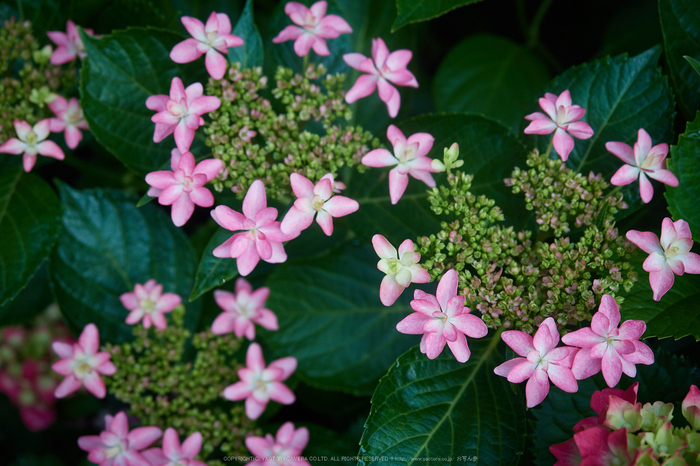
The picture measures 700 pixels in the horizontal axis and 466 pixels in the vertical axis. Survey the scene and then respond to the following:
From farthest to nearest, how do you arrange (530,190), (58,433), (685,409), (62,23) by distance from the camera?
1. (58,433)
2. (62,23)
3. (530,190)
4. (685,409)

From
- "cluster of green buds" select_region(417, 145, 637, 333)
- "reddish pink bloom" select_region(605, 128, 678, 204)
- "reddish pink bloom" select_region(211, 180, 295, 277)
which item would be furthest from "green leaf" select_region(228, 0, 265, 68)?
"reddish pink bloom" select_region(605, 128, 678, 204)

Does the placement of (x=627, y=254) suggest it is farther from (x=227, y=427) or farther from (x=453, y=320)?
(x=227, y=427)

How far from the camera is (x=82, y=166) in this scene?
1.34m

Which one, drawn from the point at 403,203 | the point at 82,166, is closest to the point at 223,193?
the point at 403,203

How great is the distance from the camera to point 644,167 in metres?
0.81

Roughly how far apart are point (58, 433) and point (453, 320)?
1.41 m

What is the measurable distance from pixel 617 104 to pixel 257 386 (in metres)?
0.87

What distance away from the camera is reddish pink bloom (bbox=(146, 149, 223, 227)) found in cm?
80

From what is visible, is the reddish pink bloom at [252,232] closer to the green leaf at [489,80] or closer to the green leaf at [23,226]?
the green leaf at [23,226]

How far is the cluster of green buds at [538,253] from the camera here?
0.78 metres

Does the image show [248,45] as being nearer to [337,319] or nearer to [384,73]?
[384,73]

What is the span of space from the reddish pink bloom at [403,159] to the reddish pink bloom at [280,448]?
0.53 meters

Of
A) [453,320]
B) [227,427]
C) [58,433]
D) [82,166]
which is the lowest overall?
[58,433]

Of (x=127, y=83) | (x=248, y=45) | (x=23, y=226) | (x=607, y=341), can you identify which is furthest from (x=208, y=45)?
(x=607, y=341)
